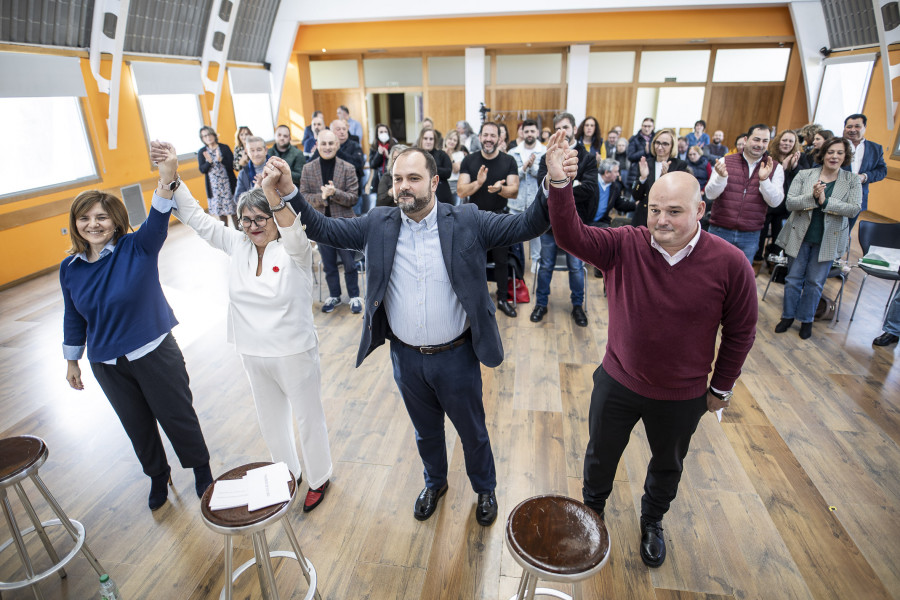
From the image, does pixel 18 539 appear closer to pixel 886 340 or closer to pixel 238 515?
pixel 238 515

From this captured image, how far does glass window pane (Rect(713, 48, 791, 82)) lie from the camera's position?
11.5m

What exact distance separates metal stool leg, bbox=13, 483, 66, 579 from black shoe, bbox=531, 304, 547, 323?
156 inches

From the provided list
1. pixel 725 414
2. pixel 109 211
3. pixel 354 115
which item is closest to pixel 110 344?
pixel 109 211

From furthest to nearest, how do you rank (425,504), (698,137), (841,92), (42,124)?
(841,92)
(698,137)
(42,124)
(425,504)

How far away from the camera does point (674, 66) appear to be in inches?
469

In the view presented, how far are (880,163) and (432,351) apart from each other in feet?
18.6

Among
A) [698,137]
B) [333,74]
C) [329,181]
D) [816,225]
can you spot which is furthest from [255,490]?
[333,74]

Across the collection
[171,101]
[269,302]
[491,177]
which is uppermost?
[171,101]

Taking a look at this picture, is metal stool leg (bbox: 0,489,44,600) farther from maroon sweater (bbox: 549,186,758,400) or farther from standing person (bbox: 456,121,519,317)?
standing person (bbox: 456,121,519,317)

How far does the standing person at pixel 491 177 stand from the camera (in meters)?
4.71

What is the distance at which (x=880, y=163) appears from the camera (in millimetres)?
5258

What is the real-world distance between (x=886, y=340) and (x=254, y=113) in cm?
1277

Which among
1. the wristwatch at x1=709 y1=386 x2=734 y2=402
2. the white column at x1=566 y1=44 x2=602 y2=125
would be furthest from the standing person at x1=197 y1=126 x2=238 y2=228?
the white column at x1=566 y1=44 x2=602 y2=125

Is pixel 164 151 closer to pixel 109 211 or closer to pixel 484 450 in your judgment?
pixel 109 211
